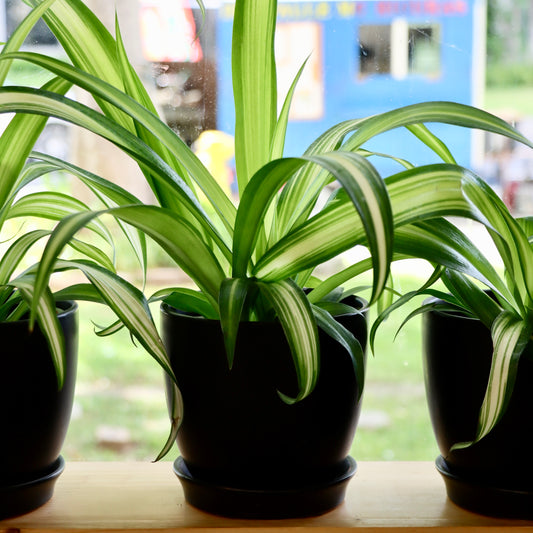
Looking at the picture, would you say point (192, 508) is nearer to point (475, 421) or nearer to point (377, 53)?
point (475, 421)

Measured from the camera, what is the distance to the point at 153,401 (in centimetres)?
121

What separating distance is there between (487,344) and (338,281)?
0.52ft

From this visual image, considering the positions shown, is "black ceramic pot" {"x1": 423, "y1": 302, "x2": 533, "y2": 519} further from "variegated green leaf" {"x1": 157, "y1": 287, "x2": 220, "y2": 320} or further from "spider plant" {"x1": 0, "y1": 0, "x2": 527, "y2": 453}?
"variegated green leaf" {"x1": 157, "y1": 287, "x2": 220, "y2": 320}

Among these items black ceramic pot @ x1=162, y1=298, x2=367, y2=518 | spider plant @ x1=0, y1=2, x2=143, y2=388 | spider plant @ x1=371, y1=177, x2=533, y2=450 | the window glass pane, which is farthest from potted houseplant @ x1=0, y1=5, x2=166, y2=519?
the window glass pane

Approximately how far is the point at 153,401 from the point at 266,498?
1.65 feet

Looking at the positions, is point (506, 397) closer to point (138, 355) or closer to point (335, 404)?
point (335, 404)

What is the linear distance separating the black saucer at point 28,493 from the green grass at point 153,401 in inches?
13.5

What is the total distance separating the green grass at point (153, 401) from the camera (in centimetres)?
115

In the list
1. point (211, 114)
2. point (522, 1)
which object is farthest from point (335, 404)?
point (522, 1)

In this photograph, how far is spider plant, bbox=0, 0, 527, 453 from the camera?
0.65 metres

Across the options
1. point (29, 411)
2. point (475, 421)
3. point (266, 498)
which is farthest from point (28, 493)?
point (475, 421)

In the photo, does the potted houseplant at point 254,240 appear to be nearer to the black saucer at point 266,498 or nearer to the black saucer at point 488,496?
the black saucer at point 266,498

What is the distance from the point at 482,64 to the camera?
1.09 metres

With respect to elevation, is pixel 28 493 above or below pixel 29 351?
below
